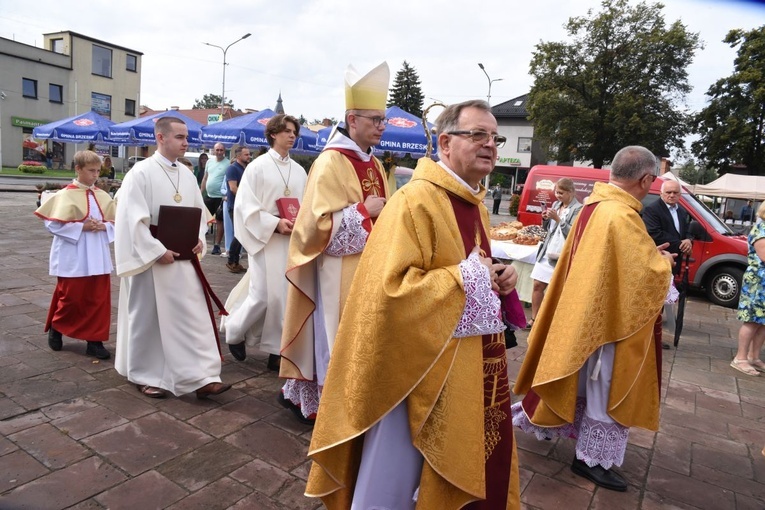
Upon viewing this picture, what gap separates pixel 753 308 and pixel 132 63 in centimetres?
4754

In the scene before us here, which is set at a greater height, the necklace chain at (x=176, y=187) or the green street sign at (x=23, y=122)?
the green street sign at (x=23, y=122)

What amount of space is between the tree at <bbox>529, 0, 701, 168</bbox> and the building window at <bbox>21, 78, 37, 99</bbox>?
110 feet

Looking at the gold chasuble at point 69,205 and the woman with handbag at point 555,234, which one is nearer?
the gold chasuble at point 69,205

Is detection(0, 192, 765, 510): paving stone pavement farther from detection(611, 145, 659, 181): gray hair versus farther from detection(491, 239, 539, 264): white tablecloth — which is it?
detection(491, 239, 539, 264): white tablecloth

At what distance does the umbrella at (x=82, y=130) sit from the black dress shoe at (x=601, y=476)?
15.9m

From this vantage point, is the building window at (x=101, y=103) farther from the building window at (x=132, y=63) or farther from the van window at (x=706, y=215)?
the van window at (x=706, y=215)

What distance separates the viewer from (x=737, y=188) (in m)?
21.2

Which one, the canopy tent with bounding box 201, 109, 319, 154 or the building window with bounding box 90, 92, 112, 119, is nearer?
the canopy tent with bounding box 201, 109, 319, 154

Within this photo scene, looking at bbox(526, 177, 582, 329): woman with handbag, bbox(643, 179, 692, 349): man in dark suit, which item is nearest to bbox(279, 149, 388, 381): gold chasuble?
bbox(526, 177, 582, 329): woman with handbag

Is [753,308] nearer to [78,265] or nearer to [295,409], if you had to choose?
[295,409]

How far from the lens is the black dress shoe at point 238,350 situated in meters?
4.52

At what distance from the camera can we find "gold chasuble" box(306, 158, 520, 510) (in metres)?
1.83

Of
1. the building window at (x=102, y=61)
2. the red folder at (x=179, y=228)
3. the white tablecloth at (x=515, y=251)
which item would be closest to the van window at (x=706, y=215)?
the white tablecloth at (x=515, y=251)

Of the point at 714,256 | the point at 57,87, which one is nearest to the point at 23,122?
the point at 57,87
